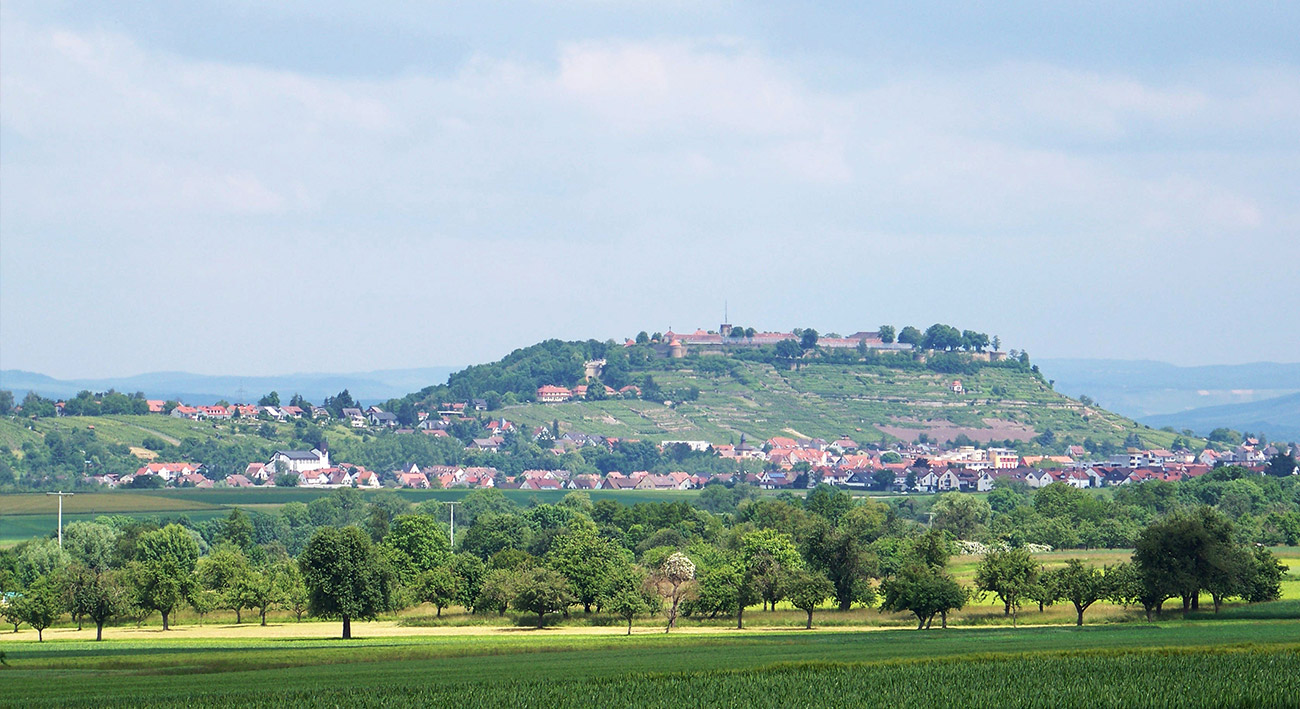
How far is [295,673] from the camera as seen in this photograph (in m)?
60.0

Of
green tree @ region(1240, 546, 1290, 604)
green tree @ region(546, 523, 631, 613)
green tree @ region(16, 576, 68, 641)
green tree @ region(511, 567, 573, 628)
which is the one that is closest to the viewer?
green tree @ region(16, 576, 68, 641)

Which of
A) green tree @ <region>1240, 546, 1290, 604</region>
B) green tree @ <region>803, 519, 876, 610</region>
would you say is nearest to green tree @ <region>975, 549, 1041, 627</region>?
green tree @ <region>803, 519, 876, 610</region>

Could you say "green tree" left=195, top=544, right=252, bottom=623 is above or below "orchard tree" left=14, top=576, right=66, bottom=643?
below

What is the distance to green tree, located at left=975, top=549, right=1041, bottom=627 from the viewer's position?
307ft

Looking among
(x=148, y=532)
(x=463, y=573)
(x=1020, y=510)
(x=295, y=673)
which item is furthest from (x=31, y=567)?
(x=1020, y=510)

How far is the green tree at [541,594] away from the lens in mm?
96000

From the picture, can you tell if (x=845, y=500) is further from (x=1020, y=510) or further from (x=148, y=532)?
(x=148, y=532)

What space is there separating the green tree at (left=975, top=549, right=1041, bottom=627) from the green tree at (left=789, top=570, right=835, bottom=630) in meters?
10.9

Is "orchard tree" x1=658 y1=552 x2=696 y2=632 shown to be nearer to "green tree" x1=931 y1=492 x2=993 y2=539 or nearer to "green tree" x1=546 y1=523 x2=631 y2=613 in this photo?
"green tree" x1=546 y1=523 x2=631 y2=613

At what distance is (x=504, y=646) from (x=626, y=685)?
85.3 feet

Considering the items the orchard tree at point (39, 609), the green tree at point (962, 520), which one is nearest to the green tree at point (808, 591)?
the orchard tree at point (39, 609)

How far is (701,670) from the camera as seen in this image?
5712 centimetres

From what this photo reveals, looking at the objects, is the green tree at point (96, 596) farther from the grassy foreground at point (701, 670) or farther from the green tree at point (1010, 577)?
the green tree at point (1010, 577)

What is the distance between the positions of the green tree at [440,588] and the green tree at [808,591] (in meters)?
27.6
